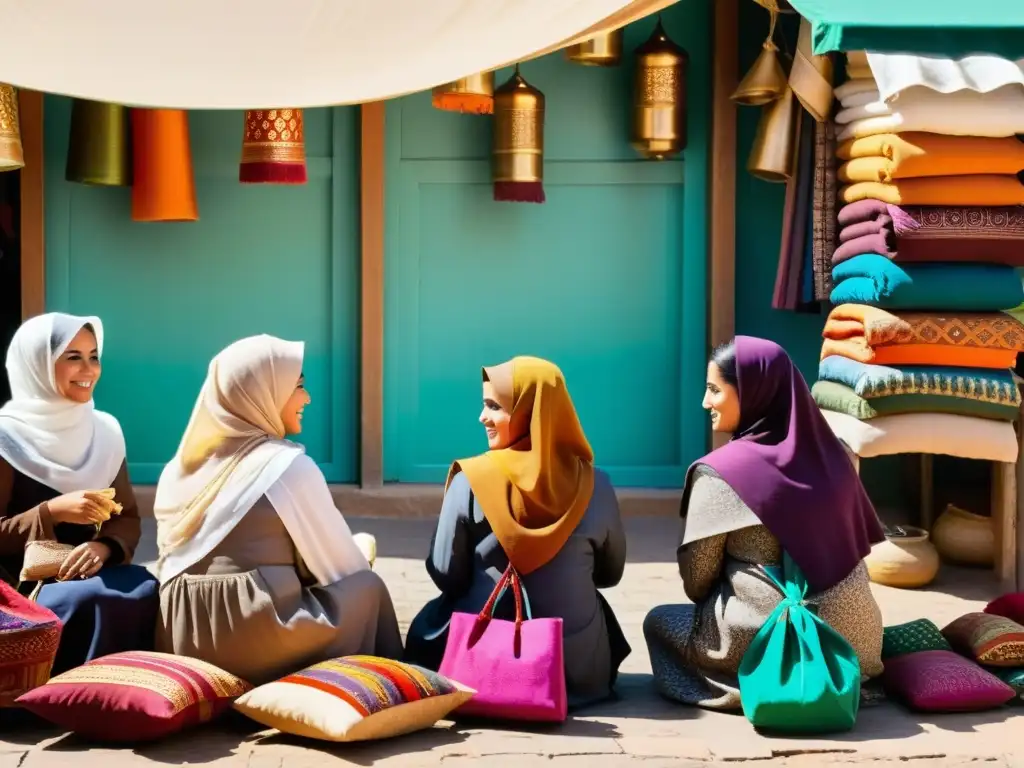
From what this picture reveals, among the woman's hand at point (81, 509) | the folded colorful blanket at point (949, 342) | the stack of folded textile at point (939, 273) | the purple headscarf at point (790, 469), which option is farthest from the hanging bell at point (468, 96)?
the woman's hand at point (81, 509)

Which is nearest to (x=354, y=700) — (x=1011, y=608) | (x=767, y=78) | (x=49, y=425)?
(x=49, y=425)

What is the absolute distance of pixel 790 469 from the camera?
13.1 feet

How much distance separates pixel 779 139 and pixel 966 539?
1.89m

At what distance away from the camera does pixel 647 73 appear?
6.91m

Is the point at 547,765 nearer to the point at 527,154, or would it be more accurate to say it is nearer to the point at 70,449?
the point at 70,449

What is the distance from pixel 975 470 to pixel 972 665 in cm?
320

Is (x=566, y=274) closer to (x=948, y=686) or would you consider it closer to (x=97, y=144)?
(x=97, y=144)

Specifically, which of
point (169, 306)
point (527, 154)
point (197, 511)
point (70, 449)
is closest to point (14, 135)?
point (169, 306)

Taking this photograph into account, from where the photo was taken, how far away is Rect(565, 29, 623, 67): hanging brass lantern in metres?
6.69

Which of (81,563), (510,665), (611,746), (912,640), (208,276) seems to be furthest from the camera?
(208,276)

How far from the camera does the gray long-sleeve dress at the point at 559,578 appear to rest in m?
4.07

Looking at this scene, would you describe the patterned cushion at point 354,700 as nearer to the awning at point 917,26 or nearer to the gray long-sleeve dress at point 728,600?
the gray long-sleeve dress at point 728,600

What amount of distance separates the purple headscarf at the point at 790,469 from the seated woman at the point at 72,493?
165cm

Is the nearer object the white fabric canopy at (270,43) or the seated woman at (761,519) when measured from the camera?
the white fabric canopy at (270,43)
